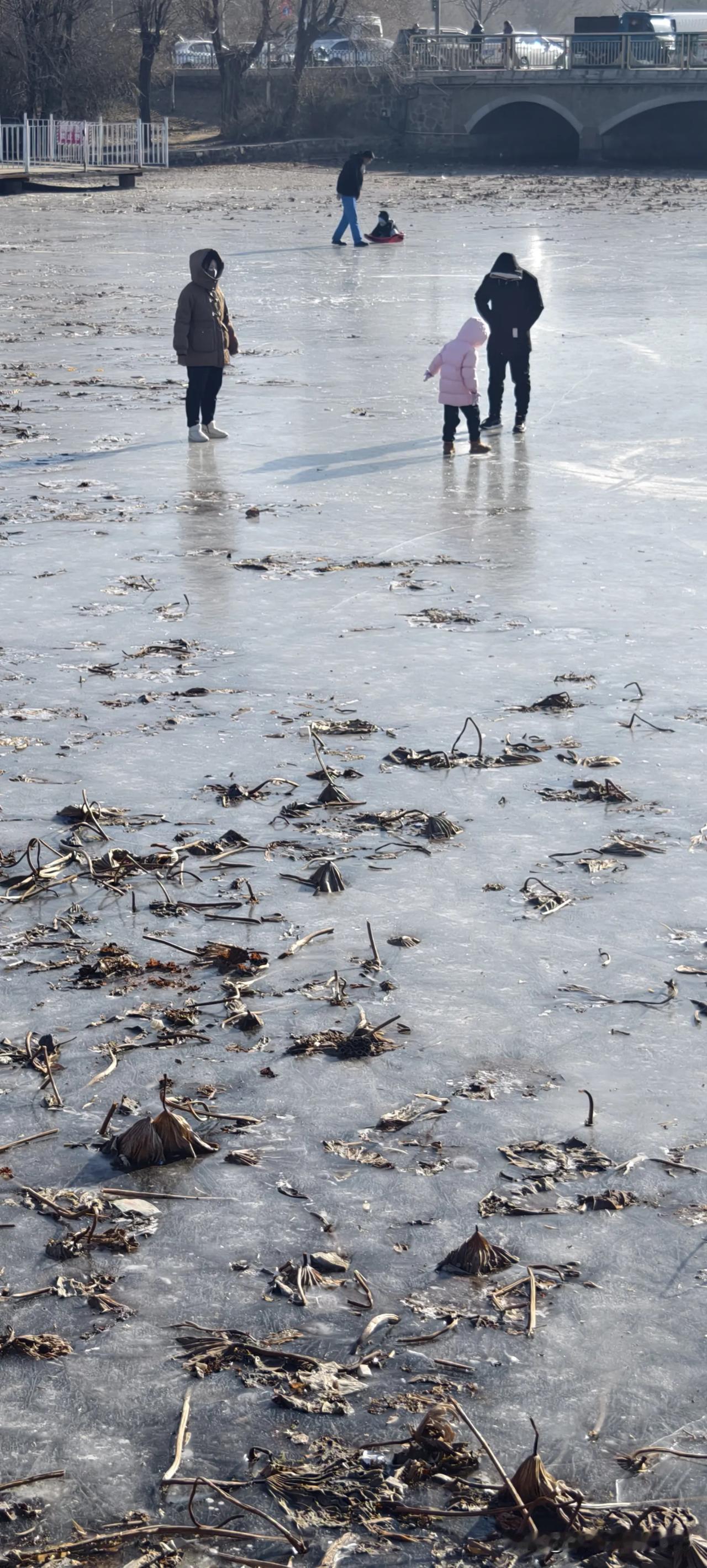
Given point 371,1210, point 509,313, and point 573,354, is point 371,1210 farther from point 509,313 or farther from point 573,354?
point 573,354

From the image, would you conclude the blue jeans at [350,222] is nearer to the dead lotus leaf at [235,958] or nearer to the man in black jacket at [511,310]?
the man in black jacket at [511,310]

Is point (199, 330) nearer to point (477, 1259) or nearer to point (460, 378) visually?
point (460, 378)

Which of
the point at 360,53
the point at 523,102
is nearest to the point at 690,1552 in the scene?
the point at 523,102

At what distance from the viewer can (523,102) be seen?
58188 mm

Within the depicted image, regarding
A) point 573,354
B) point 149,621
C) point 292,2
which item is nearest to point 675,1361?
point 149,621

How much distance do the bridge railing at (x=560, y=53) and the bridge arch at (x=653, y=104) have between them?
90cm

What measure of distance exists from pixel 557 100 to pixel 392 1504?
59057 mm

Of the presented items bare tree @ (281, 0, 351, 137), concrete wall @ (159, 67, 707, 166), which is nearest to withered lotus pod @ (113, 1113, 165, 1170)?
concrete wall @ (159, 67, 707, 166)

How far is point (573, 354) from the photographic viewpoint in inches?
625

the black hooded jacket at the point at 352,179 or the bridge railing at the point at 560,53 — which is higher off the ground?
the bridge railing at the point at 560,53

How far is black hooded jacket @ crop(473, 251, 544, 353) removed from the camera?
12172 millimetres

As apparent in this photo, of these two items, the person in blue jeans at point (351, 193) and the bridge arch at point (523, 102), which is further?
the bridge arch at point (523, 102)

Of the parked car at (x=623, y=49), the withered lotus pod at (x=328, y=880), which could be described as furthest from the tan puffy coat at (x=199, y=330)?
the parked car at (x=623, y=49)

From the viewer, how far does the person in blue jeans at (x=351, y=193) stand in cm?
2858
